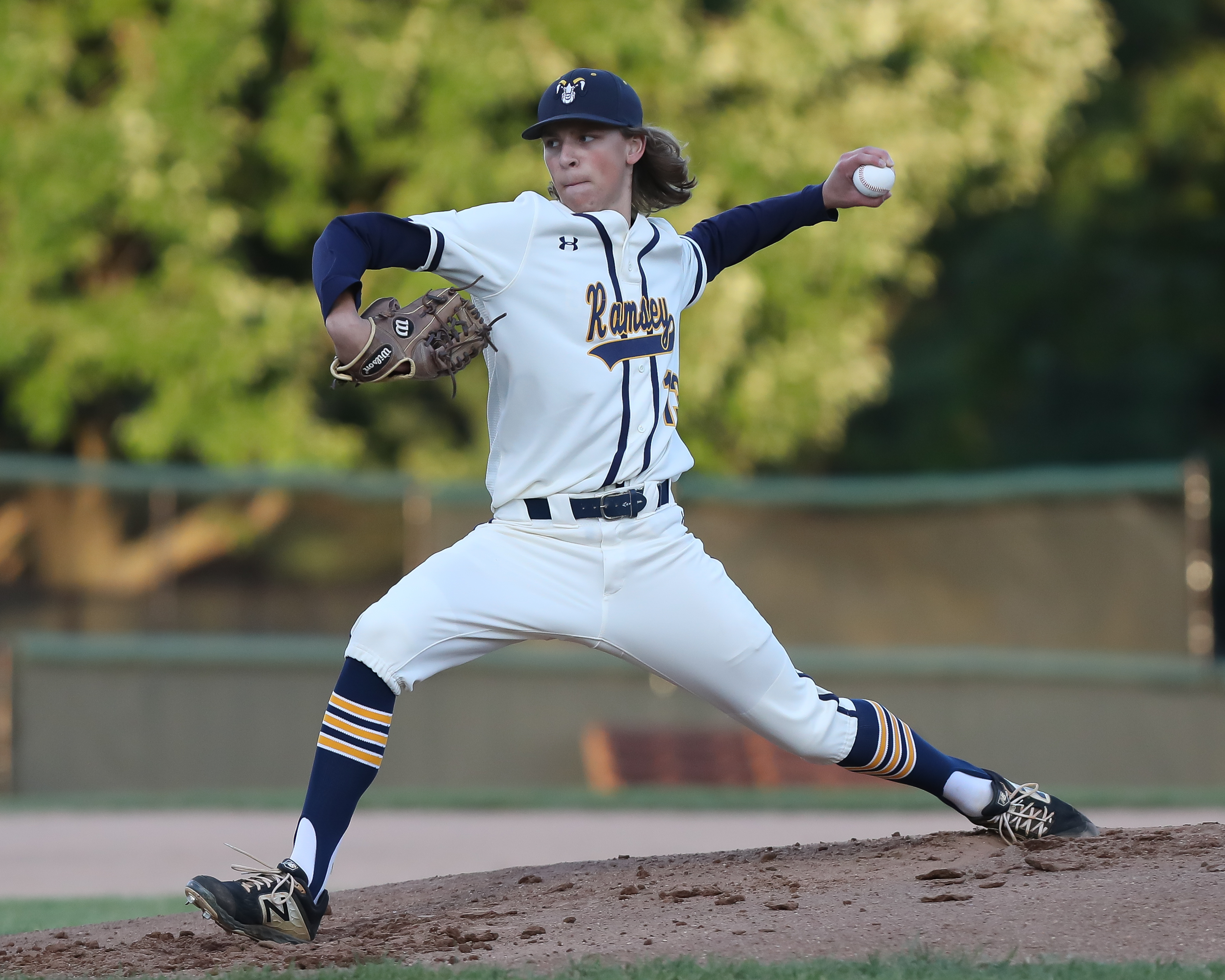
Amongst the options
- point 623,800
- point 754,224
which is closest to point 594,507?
point 754,224

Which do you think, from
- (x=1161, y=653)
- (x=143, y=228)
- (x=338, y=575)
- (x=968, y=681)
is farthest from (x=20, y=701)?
(x=1161, y=653)

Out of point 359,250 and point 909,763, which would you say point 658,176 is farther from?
point 909,763

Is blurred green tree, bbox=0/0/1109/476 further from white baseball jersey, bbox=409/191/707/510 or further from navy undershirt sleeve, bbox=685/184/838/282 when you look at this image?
white baseball jersey, bbox=409/191/707/510

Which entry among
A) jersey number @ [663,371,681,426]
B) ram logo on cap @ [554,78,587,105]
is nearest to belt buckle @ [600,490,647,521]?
jersey number @ [663,371,681,426]

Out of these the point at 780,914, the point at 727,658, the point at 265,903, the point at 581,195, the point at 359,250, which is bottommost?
the point at 780,914

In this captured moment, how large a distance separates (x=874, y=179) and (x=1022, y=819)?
1874mm

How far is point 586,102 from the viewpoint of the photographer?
4.25m

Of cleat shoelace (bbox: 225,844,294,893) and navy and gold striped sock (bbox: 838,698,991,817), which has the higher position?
navy and gold striped sock (bbox: 838,698,991,817)

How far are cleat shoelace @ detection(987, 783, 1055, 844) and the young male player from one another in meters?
0.51

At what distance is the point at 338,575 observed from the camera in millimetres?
11594

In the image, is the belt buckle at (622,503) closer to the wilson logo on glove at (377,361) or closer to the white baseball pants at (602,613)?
the white baseball pants at (602,613)

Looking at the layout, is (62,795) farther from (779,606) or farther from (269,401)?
(779,606)

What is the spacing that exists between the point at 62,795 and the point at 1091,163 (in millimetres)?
14082

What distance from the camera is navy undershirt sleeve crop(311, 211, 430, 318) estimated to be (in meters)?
3.85
